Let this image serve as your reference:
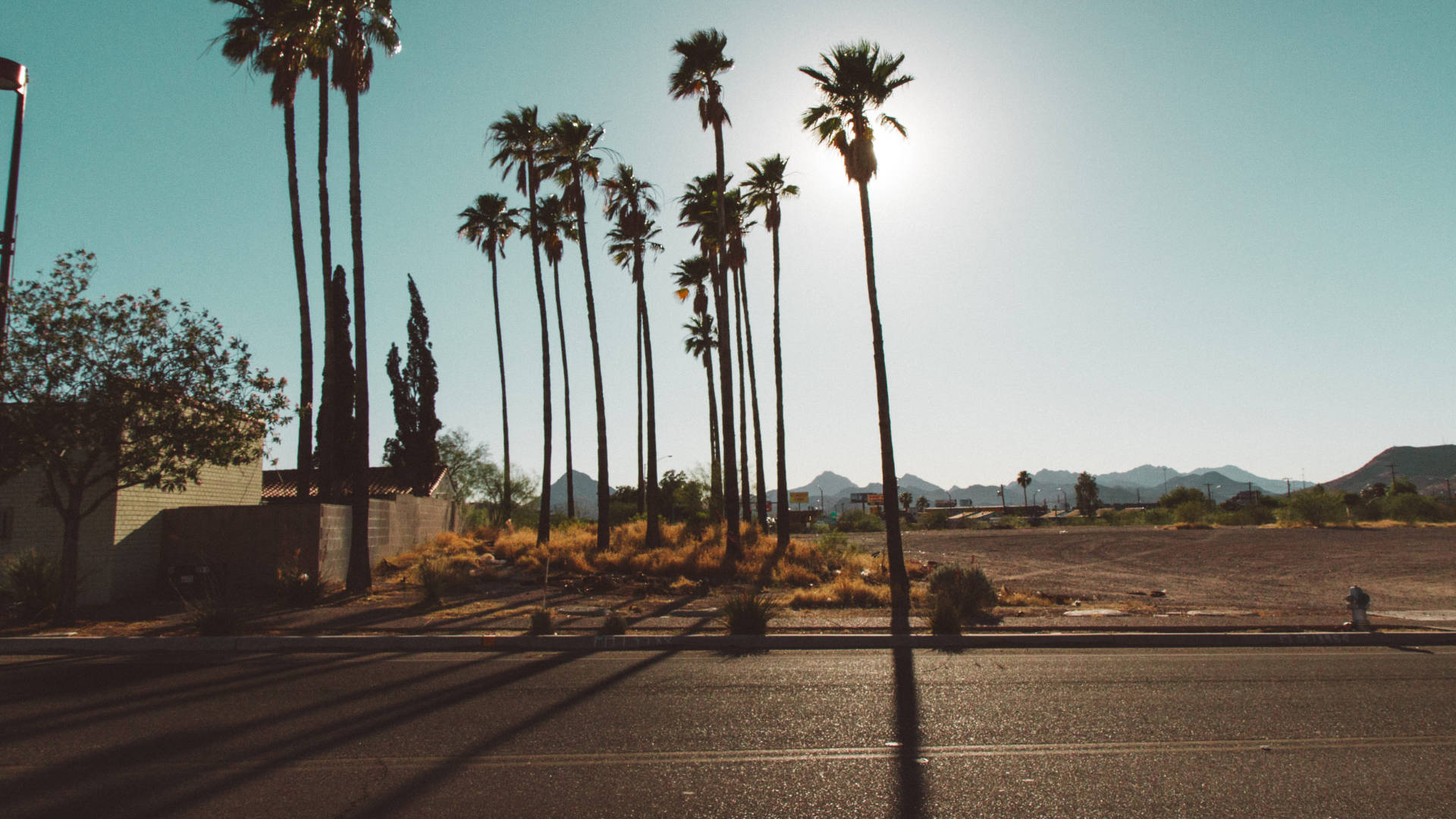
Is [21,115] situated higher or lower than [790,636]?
higher

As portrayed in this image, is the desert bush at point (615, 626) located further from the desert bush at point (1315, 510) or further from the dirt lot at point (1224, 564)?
the desert bush at point (1315, 510)

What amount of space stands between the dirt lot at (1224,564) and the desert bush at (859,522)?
8.70 m

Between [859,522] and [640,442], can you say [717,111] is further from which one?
[859,522]

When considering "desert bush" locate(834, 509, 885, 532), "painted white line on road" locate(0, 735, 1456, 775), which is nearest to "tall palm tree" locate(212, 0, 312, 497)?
"painted white line on road" locate(0, 735, 1456, 775)

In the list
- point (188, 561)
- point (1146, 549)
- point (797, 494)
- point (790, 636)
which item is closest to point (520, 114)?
point (188, 561)

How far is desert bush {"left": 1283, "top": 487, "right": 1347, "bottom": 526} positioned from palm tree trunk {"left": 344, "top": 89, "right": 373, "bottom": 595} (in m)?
46.8

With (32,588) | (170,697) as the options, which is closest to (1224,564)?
(170,697)

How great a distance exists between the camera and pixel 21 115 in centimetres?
1473

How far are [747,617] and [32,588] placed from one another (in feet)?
39.1

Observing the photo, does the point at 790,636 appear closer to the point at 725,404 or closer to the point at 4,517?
the point at 725,404

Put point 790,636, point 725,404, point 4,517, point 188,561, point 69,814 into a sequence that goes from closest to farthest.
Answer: point 69,814 → point 790,636 → point 4,517 → point 188,561 → point 725,404

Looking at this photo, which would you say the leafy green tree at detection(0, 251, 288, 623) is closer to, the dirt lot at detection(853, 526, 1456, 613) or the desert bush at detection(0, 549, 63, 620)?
the desert bush at detection(0, 549, 63, 620)

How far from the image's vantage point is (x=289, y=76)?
68.3ft

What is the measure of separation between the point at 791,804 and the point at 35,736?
610cm
